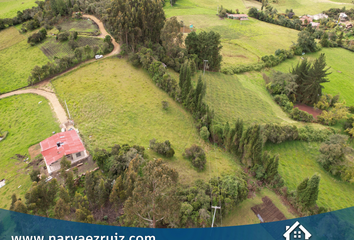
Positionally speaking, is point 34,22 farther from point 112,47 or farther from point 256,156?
point 256,156

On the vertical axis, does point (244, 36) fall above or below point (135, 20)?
below

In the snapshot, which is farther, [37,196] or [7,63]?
[7,63]

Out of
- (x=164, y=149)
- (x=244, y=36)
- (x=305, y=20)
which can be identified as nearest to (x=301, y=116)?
(x=164, y=149)

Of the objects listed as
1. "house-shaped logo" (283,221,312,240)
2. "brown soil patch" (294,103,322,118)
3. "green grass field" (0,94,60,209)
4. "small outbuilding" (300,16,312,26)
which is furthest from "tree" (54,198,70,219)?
"small outbuilding" (300,16,312,26)

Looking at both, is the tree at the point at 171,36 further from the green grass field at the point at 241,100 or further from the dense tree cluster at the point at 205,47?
the green grass field at the point at 241,100

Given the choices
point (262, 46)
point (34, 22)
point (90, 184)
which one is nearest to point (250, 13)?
point (262, 46)

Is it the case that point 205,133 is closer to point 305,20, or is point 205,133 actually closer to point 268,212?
point 268,212

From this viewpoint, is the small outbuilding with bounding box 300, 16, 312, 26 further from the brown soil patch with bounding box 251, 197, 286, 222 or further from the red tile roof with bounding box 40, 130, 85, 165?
the red tile roof with bounding box 40, 130, 85, 165
